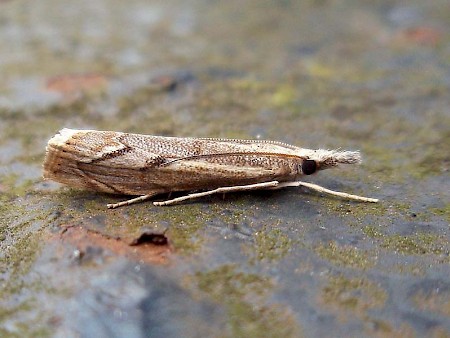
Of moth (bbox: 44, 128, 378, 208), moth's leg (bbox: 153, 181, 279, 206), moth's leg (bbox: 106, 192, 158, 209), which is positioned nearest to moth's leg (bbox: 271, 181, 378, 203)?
moth (bbox: 44, 128, 378, 208)

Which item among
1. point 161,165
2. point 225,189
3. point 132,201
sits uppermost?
point 161,165

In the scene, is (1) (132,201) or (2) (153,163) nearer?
(1) (132,201)

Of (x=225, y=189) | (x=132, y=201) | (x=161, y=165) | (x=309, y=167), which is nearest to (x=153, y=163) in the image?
(x=161, y=165)

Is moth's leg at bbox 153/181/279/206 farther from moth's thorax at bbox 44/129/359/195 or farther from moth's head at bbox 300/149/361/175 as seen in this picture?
moth's head at bbox 300/149/361/175

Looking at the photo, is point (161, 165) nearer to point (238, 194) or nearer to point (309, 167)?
point (238, 194)

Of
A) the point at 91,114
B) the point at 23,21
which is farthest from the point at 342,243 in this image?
the point at 23,21

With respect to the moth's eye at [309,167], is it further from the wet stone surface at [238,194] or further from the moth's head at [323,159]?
the wet stone surface at [238,194]
